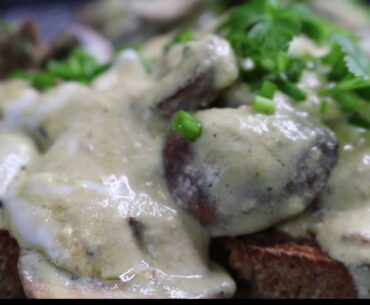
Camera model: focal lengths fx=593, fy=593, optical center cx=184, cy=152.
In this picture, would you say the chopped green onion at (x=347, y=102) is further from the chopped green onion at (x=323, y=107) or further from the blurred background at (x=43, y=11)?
the blurred background at (x=43, y=11)

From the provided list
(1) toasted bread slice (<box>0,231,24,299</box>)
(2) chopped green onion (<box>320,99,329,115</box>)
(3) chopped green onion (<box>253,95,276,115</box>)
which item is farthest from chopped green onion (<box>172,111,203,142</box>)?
(1) toasted bread slice (<box>0,231,24,299</box>)

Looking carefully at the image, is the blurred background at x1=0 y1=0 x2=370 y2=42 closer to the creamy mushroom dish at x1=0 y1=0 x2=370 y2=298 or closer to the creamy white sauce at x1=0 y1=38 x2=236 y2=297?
the creamy mushroom dish at x1=0 y1=0 x2=370 y2=298

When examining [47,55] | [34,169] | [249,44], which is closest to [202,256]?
[34,169]

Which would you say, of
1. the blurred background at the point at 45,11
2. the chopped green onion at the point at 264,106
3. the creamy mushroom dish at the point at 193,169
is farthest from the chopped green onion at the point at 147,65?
the blurred background at the point at 45,11

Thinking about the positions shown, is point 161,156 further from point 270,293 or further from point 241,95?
point 270,293

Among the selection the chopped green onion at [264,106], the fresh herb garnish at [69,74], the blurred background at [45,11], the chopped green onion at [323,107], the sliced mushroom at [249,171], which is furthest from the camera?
the blurred background at [45,11]

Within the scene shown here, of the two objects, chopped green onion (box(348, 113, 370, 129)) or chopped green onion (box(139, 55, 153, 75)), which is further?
chopped green onion (box(139, 55, 153, 75))

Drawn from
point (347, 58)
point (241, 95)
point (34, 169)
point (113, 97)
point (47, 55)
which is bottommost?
point (47, 55)
